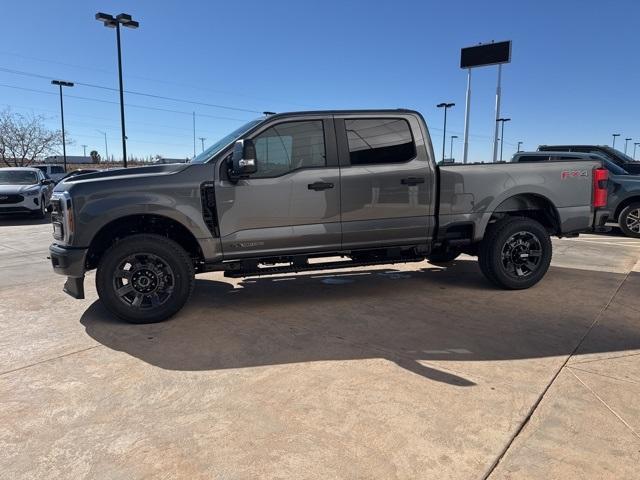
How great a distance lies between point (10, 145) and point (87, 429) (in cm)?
5212

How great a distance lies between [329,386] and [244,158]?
2298 mm

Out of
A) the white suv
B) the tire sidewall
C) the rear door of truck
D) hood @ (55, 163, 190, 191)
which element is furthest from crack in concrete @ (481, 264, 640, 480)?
the white suv

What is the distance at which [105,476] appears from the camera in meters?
2.39

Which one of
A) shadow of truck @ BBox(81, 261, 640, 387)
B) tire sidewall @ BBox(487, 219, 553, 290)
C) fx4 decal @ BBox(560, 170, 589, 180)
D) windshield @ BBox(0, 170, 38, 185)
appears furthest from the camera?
windshield @ BBox(0, 170, 38, 185)

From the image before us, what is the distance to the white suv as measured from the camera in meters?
14.3

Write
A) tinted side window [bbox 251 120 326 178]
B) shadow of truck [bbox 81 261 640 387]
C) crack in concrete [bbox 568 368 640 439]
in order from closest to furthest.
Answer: crack in concrete [bbox 568 368 640 439], shadow of truck [bbox 81 261 640 387], tinted side window [bbox 251 120 326 178]

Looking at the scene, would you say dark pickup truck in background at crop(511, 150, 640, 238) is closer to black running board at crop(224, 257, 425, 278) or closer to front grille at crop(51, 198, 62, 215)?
black running board at crop(224, 257, 425, 278)

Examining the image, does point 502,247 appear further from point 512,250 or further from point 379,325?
point 379,325

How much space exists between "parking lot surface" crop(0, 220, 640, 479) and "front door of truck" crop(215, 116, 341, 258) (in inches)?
29.6

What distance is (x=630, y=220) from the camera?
1099 cm

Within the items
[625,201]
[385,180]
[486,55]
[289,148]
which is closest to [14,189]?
[289,148]

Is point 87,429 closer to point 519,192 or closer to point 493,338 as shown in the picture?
point 493,338

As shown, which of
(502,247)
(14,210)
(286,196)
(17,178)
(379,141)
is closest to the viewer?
(286,196)

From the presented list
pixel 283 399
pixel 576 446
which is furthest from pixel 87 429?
pixel 576 446
